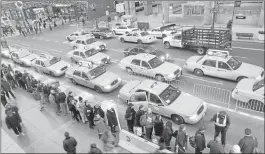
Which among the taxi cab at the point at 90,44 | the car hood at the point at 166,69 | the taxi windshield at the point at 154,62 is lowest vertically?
the car hood at the point at 166,69

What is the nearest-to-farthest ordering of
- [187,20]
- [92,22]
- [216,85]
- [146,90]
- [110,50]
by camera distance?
[146,90]
[216,85]
[110,50]
[187,20]
[92,22]

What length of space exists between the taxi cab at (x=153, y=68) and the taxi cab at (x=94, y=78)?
1.69 m

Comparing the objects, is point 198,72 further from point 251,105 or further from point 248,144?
point 248,144

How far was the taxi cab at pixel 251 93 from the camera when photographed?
8.17 m

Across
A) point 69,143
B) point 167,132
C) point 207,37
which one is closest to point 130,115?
point 167,132

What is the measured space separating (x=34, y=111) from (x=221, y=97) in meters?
9.88

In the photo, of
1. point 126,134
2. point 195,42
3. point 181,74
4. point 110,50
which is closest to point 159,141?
point 126,134

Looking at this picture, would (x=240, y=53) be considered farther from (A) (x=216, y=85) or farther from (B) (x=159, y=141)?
(B) (x=159, y=141)

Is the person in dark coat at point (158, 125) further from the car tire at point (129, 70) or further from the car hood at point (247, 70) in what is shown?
the car tire at point (129, 70)

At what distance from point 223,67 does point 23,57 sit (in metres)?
17.2

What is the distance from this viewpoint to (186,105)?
30.0 feet

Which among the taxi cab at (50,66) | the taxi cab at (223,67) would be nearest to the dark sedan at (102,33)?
the taxi cab at (50,66)

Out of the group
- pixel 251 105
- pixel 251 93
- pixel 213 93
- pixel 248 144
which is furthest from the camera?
pixel 213 93

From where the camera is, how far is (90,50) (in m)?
18.3
